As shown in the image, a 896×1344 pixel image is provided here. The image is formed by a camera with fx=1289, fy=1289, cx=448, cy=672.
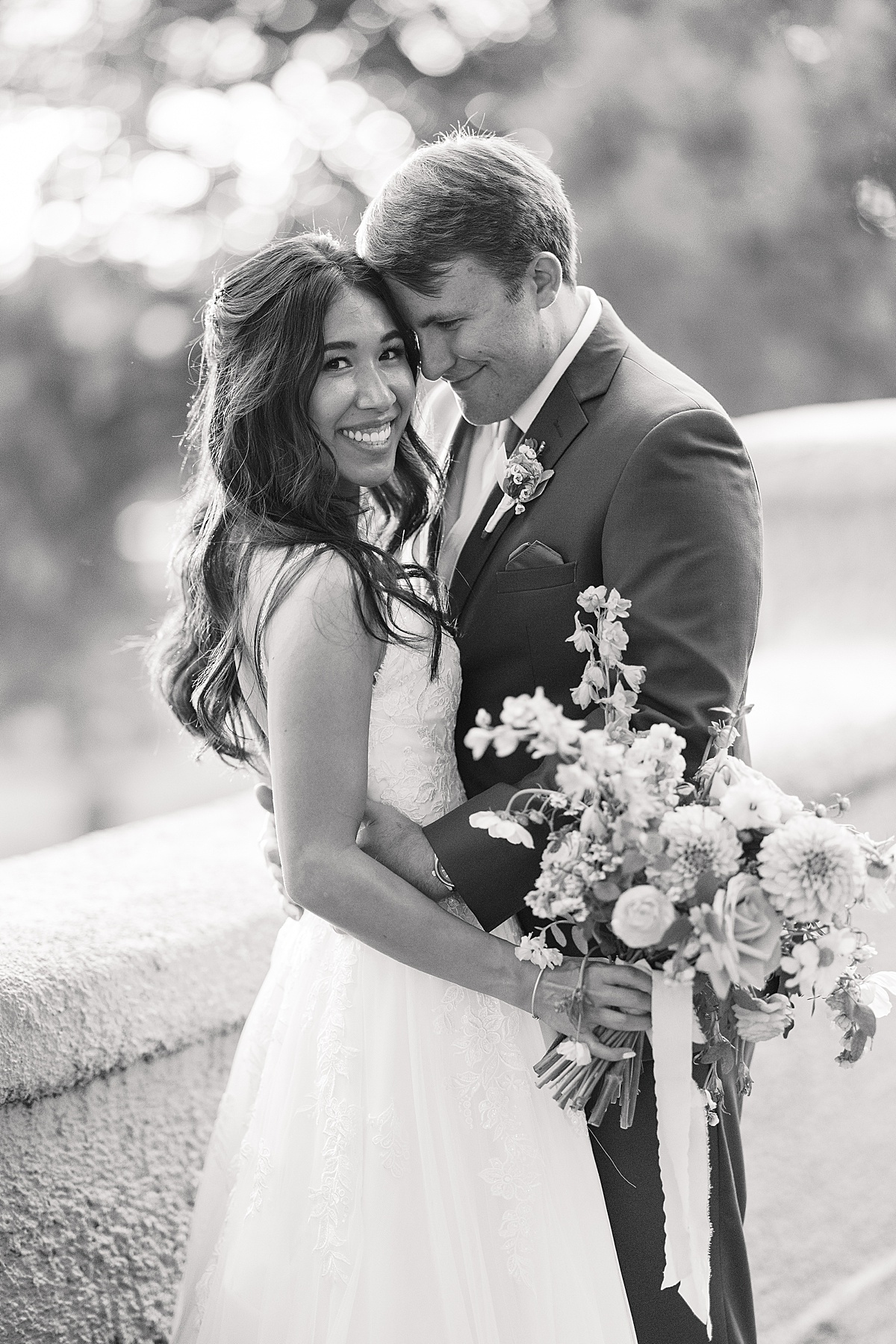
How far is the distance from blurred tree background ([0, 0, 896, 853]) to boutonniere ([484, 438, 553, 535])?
202 inches

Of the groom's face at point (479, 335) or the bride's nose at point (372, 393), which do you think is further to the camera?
the groom's face at point (479, 335)

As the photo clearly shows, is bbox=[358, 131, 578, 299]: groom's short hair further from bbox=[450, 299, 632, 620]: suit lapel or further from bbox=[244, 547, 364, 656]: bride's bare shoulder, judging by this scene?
bbox=[244, 547, 364, 656]: bride's bare shoulder

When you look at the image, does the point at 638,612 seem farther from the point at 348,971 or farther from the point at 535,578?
the point at 348,971

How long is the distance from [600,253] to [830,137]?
170cm

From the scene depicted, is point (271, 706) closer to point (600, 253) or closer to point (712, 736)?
point (712, 736)

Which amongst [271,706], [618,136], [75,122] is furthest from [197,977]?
[618,136]

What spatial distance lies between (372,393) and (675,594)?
1.95ft

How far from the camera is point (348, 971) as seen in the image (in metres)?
2.08

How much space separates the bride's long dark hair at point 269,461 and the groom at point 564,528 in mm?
124

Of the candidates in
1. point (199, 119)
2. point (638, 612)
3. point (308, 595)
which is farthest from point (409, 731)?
point (199, 119)

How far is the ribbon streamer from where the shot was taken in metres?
1.75

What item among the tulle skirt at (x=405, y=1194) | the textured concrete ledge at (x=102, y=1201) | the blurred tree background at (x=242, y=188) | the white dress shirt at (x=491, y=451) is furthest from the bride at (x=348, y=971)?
the blurred tree background at (x=242, y=188)

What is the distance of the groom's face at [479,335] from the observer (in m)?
2.20

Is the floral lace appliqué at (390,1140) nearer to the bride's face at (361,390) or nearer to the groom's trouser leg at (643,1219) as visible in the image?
the groom's trouser leg at (643,1219)
